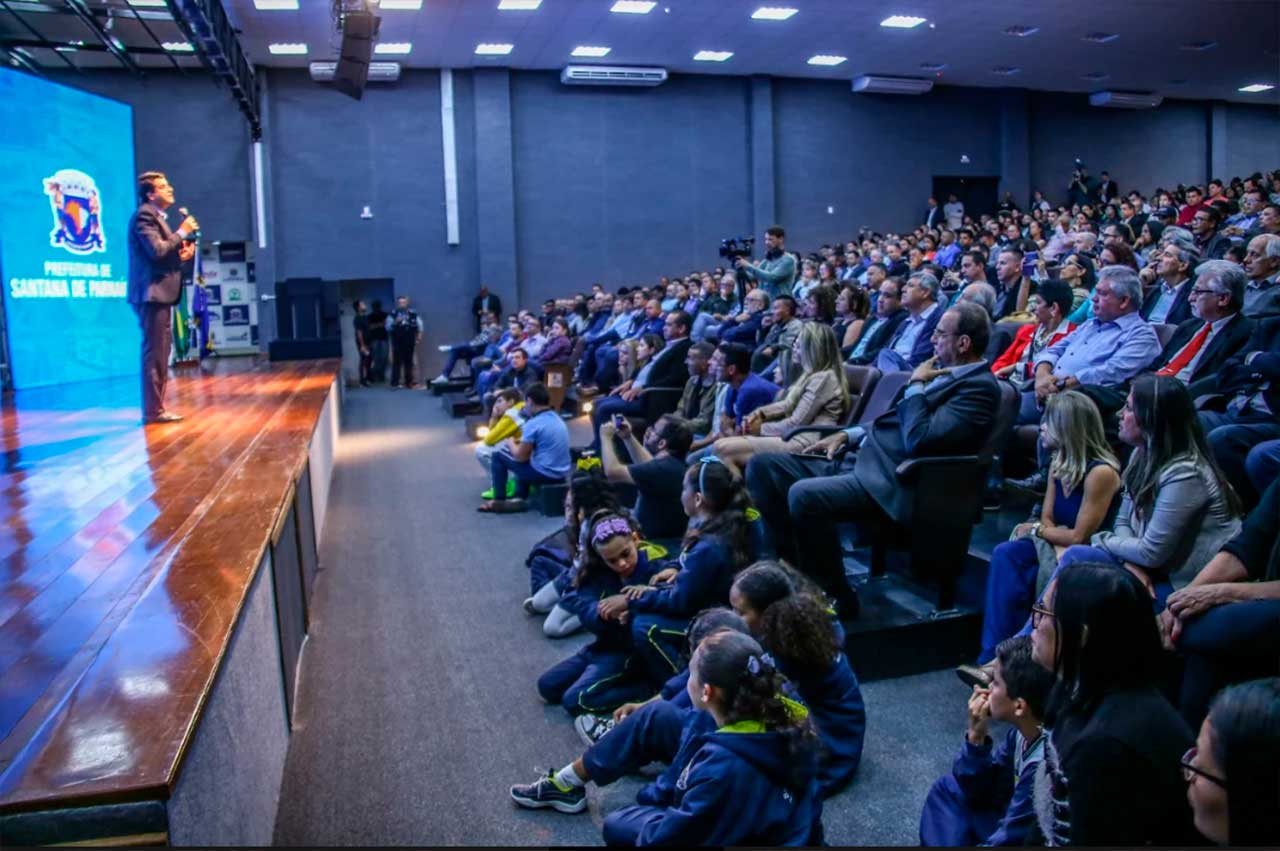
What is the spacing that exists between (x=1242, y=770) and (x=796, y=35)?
533 inches

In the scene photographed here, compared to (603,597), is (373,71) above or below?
above

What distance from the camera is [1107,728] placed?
5.28 ft

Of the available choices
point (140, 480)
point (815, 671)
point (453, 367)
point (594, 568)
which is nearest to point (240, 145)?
point (453, 367)

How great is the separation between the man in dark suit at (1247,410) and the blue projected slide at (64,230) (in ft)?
28.2

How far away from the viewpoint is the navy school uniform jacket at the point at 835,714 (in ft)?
8.49

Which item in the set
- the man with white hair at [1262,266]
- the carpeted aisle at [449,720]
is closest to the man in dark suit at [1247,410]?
the man with white hair at [1262,266]

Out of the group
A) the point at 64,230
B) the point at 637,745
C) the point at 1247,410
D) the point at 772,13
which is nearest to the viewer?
the point at 637,745

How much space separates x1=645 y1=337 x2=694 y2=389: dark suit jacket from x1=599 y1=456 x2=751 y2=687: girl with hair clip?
3824 mm

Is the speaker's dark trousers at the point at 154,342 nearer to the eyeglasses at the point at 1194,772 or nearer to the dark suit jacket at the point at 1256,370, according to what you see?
the dark suit jacket at the point at 1256,370

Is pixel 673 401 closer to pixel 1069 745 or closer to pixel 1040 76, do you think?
pixel 1069 745

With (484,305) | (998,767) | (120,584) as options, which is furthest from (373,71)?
(998,767)

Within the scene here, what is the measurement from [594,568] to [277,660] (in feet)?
3.70

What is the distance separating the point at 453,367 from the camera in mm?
13969

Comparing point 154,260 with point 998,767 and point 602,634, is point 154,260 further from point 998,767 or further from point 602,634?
point 998,767
